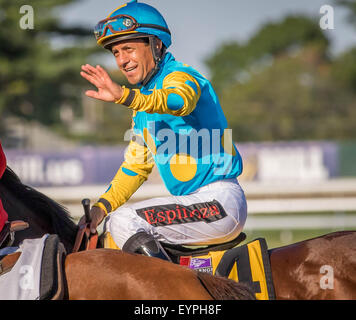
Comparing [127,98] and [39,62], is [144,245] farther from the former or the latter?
[39,62]

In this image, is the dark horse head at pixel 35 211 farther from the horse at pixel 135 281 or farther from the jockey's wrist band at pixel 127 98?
the jockey's wrist band at pixel 127 98

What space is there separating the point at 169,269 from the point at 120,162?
14.3 m

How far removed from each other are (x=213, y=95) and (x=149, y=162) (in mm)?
685

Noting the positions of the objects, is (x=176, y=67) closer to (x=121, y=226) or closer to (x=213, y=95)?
(x=213, y=95)

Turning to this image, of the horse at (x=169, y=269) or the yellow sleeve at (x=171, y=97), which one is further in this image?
the yellow sleeve at (x=171, y=97)

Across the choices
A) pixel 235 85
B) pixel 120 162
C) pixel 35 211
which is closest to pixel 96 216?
pixel 35 211

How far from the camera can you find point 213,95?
329 centimetres

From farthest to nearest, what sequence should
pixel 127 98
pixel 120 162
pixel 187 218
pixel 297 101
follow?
1. pixel 297 101
2. pixel 120 162
3. pixel 187 218
4. pixel 127 98

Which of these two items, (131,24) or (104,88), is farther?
(131,24)

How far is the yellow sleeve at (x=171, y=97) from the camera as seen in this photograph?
2.77m

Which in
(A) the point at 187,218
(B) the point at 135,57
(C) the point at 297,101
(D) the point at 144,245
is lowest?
(D) the point at 144,245

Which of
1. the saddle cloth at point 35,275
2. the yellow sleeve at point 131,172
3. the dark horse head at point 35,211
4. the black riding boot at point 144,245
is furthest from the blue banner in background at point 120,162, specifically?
the saddle cloth at point 35,275

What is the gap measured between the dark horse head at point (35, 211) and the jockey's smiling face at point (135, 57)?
88 cm

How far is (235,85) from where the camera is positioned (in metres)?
42.2
